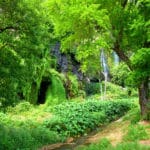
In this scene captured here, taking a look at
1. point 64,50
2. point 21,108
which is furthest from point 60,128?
point 21,108

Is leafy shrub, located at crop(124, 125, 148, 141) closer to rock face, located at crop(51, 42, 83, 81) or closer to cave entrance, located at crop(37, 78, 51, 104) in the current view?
cave entrance, located at crop(37, 78, 51, 104)

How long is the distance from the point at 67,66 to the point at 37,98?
6.21 metres

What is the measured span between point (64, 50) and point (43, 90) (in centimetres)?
1088

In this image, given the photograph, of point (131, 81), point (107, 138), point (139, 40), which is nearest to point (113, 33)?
point (139, 40)

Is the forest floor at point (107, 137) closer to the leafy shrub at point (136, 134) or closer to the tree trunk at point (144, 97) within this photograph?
the leafy shrub at point (136, 134)

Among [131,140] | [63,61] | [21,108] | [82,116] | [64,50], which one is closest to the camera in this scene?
[131,140]

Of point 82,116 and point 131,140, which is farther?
point 82,116

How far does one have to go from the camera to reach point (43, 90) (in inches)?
1323

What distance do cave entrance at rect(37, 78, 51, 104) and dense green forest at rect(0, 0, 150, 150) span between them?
1591 mm

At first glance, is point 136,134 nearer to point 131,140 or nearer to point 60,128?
point 131,140

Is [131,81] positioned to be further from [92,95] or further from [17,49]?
[92,95]

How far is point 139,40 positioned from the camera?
20.5 metres

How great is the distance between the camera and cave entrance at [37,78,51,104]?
3320 centimetres

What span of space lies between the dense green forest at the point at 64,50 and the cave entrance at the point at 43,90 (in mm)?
1591
